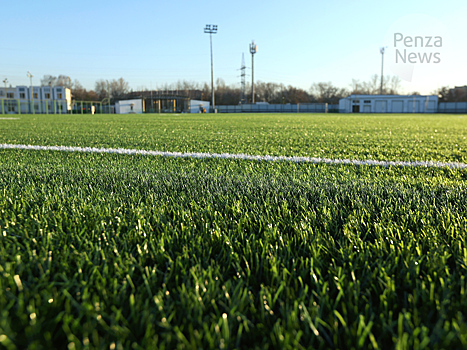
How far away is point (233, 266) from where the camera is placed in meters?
1.09

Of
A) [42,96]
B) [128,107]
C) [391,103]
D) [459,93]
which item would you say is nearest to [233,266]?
[128,107]

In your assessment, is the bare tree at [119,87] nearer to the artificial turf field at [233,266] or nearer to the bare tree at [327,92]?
the bare tree at [327,92]

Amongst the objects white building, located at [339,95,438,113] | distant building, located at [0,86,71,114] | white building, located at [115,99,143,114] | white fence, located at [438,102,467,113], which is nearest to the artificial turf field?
white building, located at [115,99,143,114]

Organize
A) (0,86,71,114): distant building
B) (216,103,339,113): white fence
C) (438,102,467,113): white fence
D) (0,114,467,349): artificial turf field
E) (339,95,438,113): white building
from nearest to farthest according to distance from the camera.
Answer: (0,114,467,349): artificial turf field → (438,102,467,113): white fence → (339,95,438,113): white building → (216,103,339,113): white fence → (0,86,71,114): distant building

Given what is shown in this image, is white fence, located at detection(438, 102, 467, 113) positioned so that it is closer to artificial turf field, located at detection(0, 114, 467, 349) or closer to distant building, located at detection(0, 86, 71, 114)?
artificial turf field, located at detection(0, 114, 467, 349)

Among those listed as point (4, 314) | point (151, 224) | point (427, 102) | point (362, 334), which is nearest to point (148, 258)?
point (151, 224)

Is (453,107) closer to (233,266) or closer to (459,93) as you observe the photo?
(459,93)

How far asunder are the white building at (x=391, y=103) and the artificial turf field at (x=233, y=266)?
204 ft

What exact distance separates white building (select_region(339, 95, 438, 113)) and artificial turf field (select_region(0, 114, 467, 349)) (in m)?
62.1

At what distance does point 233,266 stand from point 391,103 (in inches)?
2578

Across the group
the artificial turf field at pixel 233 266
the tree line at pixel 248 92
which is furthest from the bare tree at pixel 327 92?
the artificial turf field at pixel 233 266

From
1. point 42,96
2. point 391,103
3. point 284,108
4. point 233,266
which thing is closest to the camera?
point 233,266

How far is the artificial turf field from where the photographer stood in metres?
0.77

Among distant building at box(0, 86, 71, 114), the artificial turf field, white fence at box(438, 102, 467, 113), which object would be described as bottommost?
the artificial turf field
